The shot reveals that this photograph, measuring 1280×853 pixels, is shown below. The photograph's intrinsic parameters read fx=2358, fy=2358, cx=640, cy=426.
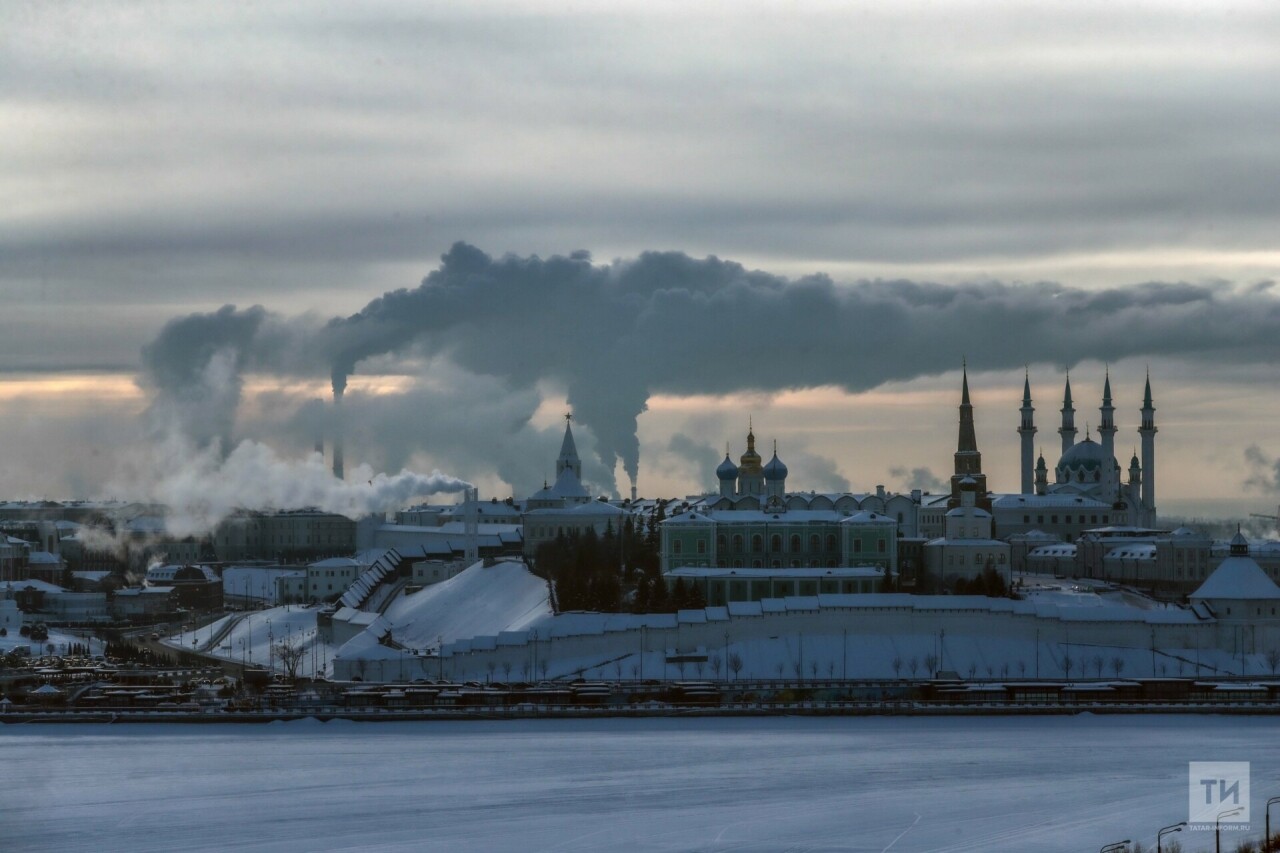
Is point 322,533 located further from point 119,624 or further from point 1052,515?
point 1052,515

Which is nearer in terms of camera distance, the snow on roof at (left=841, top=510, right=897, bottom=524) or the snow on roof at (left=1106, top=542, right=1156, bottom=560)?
the snow on roof at (left=841, top=510, right=897, bottom=524)

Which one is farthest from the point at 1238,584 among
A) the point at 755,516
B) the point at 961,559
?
the point at 755,516

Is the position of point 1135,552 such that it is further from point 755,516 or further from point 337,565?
point 337,565

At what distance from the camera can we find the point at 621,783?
45.2 m

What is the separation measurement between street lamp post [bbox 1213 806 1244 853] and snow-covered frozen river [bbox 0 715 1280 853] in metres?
0.40

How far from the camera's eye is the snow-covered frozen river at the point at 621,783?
39.9 meters

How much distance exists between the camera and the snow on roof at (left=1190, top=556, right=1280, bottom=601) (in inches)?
2645

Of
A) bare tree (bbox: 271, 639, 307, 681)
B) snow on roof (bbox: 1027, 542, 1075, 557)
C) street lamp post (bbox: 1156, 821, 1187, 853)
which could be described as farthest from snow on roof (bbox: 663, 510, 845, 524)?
street lamp post (bbox: 1156, 821, 1187, 853)

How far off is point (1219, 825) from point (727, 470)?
165ft

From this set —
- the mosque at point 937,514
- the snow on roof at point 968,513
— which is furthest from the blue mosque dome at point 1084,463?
the snow on roof at point 968,513

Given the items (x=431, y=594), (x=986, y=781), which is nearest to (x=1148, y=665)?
(x=986, y=781)

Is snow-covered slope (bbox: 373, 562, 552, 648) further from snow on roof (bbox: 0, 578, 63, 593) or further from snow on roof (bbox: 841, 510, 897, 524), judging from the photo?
snow on roof (bbox: 0, 578, 63, 593)

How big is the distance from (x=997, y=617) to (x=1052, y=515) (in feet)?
104

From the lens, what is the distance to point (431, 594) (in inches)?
3174
